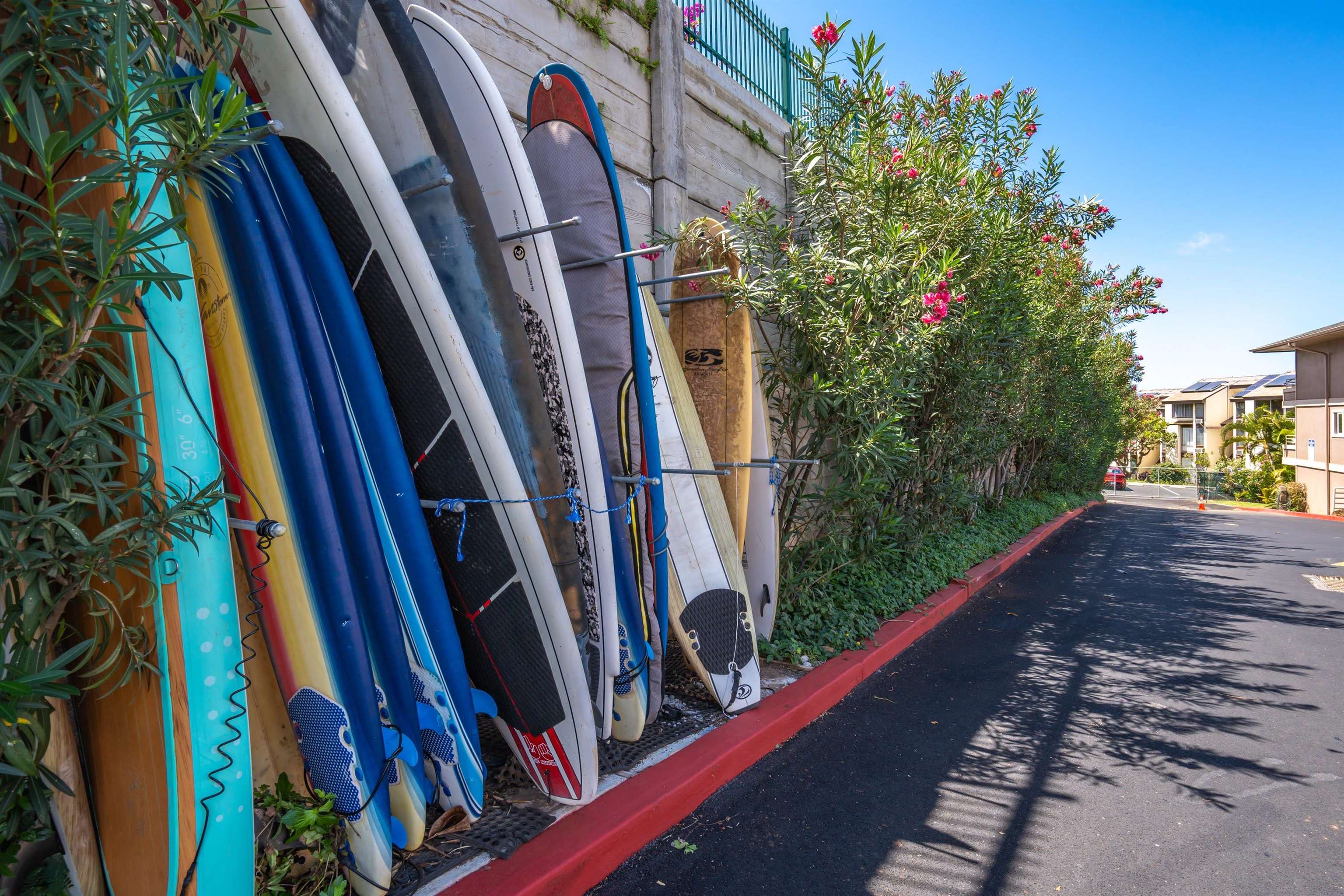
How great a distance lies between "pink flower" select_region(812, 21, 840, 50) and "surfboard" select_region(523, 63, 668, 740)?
191 cm

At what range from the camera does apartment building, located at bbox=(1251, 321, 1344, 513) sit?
22.5 m

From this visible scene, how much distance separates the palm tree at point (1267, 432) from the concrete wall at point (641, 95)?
1331 inches

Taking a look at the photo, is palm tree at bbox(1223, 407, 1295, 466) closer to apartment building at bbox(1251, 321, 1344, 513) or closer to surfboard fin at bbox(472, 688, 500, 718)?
apartment building at bbox(1251, 321, 1344, 513)

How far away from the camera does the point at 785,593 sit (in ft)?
15.0

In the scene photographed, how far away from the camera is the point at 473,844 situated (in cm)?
215

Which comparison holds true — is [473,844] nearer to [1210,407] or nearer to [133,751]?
[133,751]

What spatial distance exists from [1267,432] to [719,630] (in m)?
39.3

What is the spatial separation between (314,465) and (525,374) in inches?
28.7

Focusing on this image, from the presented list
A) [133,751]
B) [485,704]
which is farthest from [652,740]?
[133,751]

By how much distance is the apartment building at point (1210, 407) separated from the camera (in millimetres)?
47312

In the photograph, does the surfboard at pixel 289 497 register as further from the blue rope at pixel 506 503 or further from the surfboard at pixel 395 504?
the blue rope at pixel 506 503

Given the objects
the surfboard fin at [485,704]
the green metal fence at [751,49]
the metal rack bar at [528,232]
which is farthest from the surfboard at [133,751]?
the green metal fence at [751,49]

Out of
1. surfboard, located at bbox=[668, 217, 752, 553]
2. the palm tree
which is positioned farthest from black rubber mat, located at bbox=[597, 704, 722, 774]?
the palm tree

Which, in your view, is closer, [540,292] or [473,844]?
[473,844]
